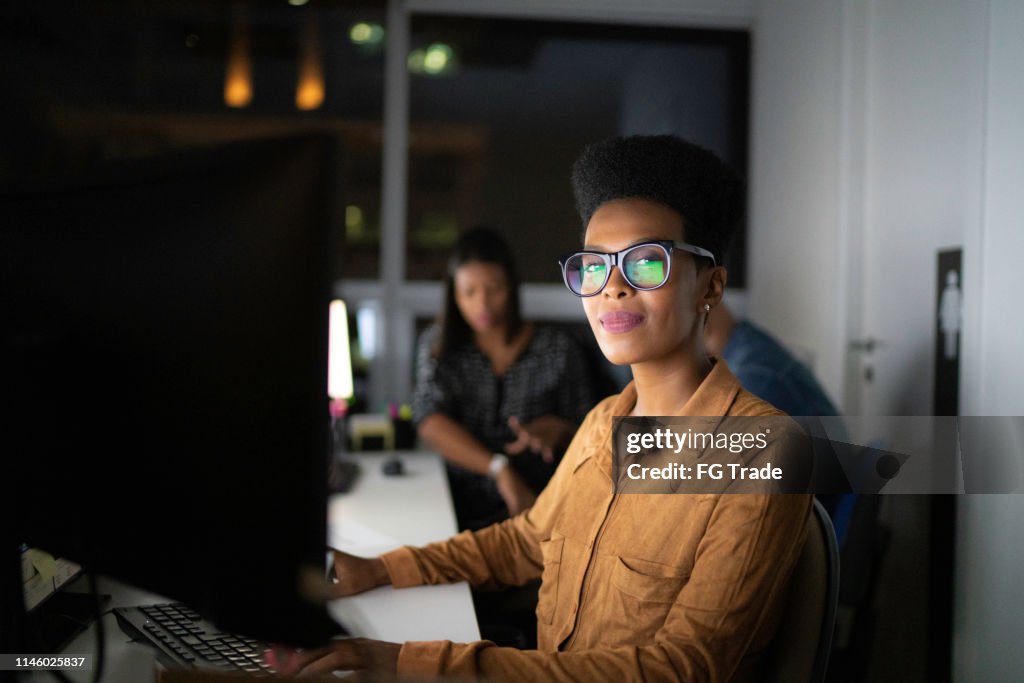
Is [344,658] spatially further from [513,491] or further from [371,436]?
[371,436]

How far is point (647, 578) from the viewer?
99cm

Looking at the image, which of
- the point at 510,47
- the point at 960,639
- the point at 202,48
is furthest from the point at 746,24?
the point at 960,639

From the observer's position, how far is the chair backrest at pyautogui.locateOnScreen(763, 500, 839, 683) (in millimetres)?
950

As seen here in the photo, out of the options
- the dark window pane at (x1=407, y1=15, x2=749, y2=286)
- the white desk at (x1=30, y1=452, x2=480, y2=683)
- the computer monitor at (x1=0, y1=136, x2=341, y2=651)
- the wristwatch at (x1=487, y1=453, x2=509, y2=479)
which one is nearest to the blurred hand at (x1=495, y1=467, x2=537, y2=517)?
the wristwatch at (x1=487, y1=453, x2=509, y2=479)

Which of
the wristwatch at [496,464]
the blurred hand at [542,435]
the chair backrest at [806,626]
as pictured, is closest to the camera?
the chair backrest at [806,626]

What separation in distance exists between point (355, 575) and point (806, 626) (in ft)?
2.26

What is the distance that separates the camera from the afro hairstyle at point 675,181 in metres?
1.06

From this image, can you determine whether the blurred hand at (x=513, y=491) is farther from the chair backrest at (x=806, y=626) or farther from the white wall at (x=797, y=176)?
the white wall at (x=797, y=176)

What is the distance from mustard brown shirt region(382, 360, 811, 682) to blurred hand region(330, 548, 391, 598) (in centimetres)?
29

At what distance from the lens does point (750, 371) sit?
6.71ft

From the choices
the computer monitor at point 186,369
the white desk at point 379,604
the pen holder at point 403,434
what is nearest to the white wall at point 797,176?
the pen holder at point 403,434

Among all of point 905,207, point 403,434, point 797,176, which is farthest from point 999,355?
point 403,434

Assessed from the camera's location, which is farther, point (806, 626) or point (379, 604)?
point (379, 604)

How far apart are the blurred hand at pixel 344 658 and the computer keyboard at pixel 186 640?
104 mm
